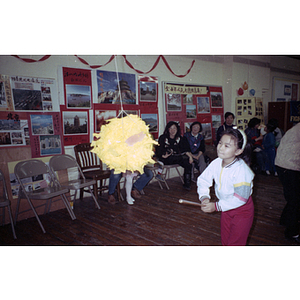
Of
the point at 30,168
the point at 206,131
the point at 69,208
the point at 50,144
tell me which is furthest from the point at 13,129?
the point at 206,131

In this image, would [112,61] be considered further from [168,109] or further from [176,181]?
[176,181]

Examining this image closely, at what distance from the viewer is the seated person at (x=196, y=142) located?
2.36 m

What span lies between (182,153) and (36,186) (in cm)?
181

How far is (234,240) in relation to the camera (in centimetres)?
159

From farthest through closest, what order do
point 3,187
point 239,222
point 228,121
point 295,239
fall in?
point 3,187, point 228,121, point 295,239, point 239,222

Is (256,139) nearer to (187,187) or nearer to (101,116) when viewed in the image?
(187,187)

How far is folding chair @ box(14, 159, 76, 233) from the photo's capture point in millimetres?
2529

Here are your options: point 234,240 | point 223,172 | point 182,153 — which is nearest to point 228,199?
point 223,172

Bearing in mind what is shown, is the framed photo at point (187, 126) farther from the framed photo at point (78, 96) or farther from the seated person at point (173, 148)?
the framed photo at point (78, 96)

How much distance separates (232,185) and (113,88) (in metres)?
1.69

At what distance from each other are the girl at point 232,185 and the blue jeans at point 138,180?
128 centimetres

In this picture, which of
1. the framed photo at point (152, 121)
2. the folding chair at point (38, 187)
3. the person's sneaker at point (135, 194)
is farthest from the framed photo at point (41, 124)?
the person's sneaker at point (135, 194)

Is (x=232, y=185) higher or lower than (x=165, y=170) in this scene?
higher

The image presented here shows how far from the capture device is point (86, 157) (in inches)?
105
